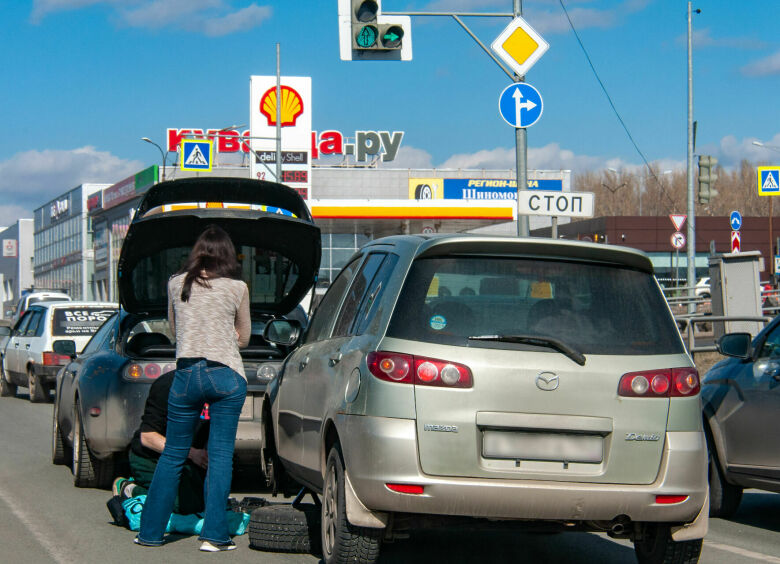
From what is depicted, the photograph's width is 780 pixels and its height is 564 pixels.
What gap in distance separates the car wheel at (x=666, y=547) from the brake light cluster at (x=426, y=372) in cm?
120

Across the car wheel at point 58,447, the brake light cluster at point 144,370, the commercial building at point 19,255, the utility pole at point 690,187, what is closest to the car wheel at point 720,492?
the brake light cluster at point 144,370

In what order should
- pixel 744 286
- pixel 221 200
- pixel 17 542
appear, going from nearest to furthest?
pixel 17 542, pixel 221 200, pixel 744 286

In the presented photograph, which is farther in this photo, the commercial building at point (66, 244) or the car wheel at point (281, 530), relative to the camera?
the commercial building at point (66, 244)

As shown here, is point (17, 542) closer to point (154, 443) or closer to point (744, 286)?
point (154, 443)

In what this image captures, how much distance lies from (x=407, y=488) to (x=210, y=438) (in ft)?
6.08

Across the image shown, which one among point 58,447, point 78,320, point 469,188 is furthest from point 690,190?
point 469,188

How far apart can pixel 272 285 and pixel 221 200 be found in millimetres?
1056

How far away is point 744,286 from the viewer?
1809cm

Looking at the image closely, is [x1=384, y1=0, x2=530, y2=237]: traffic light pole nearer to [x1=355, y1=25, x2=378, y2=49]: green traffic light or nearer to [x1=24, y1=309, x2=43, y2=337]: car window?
[x1=355, y1=25, x2=378, y2=49]: green traffic light

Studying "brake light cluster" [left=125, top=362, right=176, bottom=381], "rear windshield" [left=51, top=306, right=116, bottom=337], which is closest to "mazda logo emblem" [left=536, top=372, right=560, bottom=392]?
"brake light cluster" [left=125, top=362, right=176, bottom=381]

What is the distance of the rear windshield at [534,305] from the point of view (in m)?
5.09

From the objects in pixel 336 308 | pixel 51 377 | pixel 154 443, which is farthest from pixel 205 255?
pixel 51 377

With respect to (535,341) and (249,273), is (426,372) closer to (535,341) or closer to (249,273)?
(535,341)

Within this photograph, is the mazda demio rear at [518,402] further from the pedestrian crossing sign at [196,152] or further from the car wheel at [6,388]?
the pedestrian crossing sign at [196,152]
